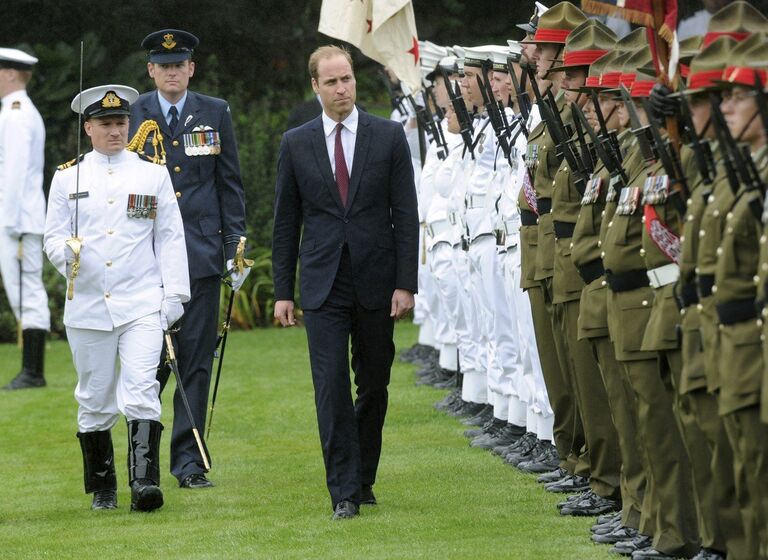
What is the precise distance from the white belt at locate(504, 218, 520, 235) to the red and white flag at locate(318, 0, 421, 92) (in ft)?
10.8

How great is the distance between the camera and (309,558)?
763cm

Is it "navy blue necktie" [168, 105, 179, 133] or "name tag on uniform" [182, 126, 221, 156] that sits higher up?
"navy blue necktie" [168, 105, 179, 133]

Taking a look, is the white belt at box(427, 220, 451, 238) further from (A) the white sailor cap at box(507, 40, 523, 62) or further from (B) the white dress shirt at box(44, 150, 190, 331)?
(B) the white dress shirt at box(44, 150, 190, 331)

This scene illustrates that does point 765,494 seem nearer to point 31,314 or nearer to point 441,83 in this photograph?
point 441,83

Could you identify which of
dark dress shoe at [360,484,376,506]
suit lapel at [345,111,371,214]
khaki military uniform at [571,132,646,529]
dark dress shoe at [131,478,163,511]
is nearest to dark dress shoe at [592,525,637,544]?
khaki military uniform at [571,132,646,529]

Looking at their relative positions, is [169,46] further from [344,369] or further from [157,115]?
[344,369]

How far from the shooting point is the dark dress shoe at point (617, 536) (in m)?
7.46

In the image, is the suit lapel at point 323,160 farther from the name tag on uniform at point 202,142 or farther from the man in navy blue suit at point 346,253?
the name tag on uniform at point 202,142

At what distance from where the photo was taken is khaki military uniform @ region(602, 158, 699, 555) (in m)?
7.00

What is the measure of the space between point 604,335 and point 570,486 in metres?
1.71

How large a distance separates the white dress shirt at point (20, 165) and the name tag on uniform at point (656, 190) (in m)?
9.51

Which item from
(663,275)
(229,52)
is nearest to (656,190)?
(663,275)

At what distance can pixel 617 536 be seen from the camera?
751 cm

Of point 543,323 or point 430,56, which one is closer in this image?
point 543,323
